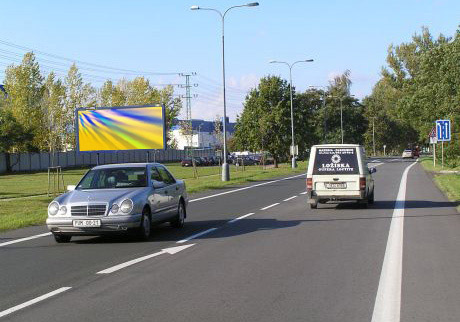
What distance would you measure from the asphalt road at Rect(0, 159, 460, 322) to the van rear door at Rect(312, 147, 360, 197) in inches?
114

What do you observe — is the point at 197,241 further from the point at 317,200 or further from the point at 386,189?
the point at 386,189

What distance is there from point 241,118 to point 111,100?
30409 millimetres

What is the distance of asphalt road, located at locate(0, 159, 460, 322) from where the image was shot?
604 cm

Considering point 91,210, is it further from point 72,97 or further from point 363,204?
point 72,97

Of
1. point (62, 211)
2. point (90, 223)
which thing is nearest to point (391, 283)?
point (90, 223)

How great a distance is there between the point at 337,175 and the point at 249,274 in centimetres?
979

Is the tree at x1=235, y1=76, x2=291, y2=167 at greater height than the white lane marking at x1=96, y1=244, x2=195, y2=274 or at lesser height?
greater

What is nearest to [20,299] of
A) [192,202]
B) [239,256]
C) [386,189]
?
[239,256]

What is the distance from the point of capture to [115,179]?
12.3 meters

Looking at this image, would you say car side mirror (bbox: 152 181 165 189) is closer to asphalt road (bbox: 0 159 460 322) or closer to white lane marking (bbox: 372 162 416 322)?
asphalt road (bbox: 0 159 460 322)

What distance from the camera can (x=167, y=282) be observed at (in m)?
7.54

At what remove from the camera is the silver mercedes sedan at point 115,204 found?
36.0 feet

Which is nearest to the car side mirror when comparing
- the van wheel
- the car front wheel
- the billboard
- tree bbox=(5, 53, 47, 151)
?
the car front wheel

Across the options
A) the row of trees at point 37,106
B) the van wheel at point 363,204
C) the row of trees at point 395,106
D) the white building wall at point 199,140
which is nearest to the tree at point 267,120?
the row of trees at point 395,106
